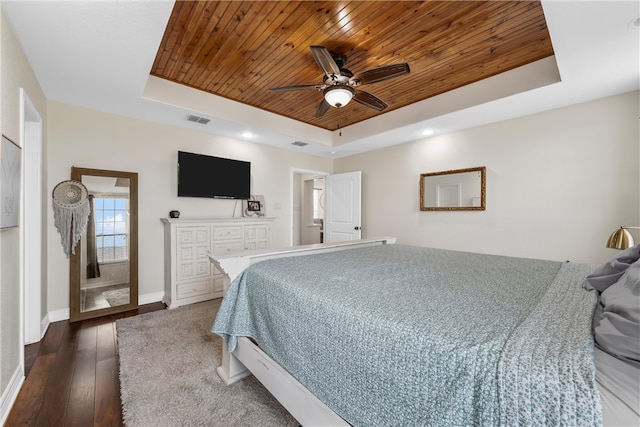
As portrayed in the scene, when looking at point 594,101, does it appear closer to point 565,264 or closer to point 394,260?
point 565,264

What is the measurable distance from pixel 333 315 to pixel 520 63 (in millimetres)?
3035

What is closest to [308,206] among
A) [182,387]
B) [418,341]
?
[182,387]

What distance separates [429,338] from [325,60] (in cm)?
203

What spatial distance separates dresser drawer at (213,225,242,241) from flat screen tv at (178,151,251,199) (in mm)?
527

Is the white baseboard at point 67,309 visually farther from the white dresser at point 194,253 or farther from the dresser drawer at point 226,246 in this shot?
the dresser drawer at point 226,246

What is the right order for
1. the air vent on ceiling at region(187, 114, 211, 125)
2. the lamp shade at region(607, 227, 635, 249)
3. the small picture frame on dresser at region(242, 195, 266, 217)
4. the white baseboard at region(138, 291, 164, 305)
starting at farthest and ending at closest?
the small picture frame on dresser at region(242, 195, 266, 217) → the white baseboard at region(138, 291, 164, 305) → the air vent on ceiling at region(187, 114, 211, 125) → the lamp shade at region(607, 227, 635, 249)

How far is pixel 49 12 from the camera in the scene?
162 centimetres

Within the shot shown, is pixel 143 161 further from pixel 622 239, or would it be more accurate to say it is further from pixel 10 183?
pixel 622 239

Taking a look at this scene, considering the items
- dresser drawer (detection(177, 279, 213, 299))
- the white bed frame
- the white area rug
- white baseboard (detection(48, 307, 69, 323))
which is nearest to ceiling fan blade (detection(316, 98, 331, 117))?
the white bed frame

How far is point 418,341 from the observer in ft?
2.71

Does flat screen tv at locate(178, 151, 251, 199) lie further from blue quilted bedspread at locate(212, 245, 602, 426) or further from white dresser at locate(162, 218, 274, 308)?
blue quilted bedspread at locate(212, 245, 602, 426)

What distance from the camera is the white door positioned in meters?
4.90

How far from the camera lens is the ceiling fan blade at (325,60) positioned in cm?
197

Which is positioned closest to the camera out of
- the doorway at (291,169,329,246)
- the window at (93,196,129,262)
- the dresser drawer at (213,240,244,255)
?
the window at (93,196,129,262)
